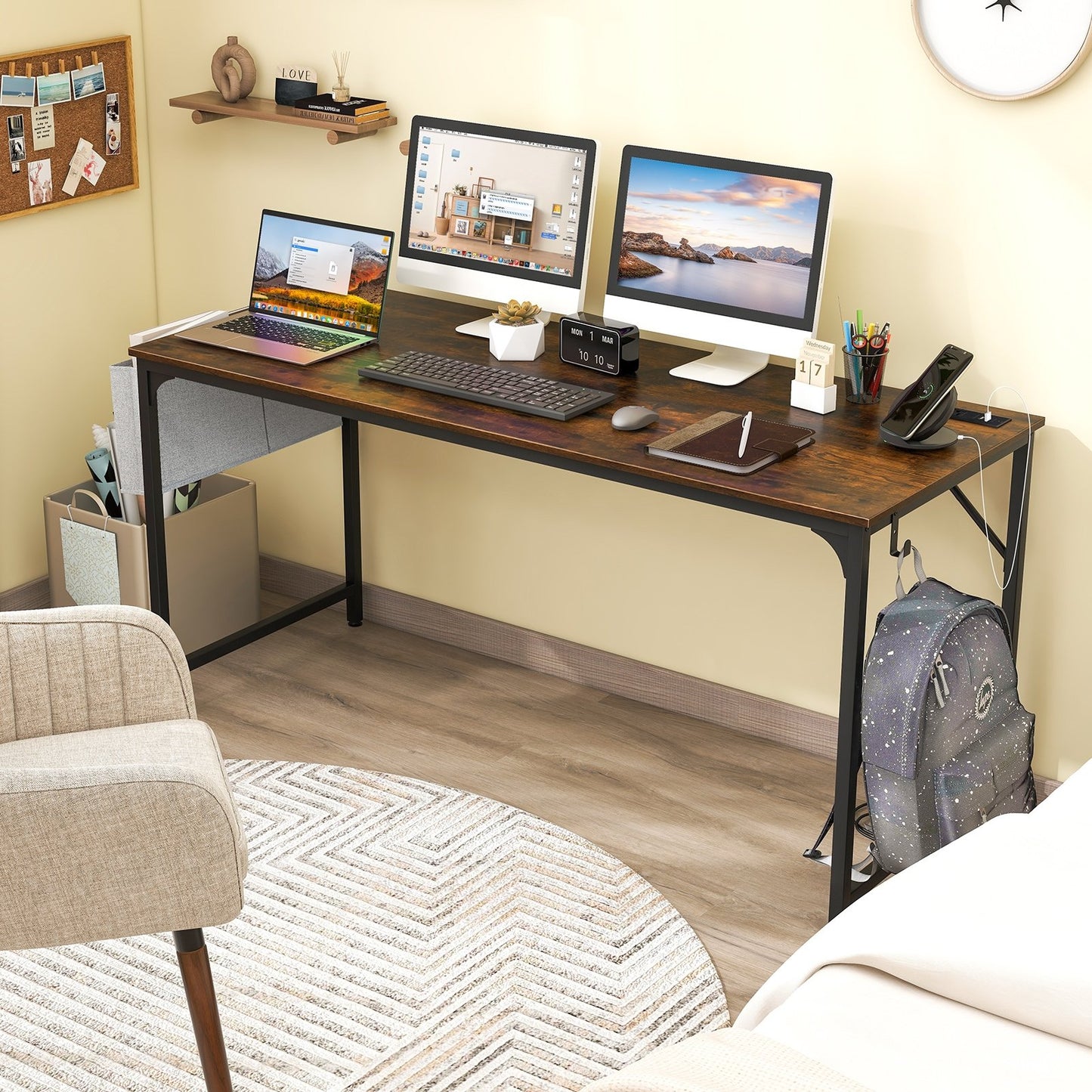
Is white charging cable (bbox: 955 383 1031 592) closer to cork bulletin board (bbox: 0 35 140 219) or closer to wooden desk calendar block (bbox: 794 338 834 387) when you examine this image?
wooden desk calendar block (bbox: 794 338 834 387)

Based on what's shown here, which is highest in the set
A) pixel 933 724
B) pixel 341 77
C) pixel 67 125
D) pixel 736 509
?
pixel 341 77

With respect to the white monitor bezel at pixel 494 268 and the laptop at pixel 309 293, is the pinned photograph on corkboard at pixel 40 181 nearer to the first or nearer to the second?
the laptop at pixel 309 293

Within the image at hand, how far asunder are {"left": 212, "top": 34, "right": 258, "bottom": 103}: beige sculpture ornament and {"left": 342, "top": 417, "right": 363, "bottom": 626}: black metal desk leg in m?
0.74

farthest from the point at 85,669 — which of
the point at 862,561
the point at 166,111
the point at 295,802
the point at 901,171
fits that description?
the point at 166,111

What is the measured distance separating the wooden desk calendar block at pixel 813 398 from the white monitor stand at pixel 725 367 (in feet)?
0.48

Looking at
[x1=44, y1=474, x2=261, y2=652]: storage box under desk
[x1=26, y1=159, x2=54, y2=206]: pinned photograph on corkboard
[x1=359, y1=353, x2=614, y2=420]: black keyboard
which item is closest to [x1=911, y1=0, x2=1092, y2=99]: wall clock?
[x1=359, y1=353, x2=614, y2=420]: black keyboard

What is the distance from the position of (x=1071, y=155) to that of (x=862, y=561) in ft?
2.72

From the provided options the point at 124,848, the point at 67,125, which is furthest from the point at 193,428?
the point at 124,848

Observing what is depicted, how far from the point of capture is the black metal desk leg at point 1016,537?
8.60ft

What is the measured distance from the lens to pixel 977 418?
8.57 feet

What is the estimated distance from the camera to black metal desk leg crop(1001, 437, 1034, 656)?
2.62 meters

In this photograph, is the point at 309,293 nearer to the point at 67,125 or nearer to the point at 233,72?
the point at 233,72

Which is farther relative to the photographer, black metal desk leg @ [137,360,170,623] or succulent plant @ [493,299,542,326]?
black metal desk leg @ [137,360,170,623]

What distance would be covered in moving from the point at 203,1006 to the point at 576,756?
1251 mm
